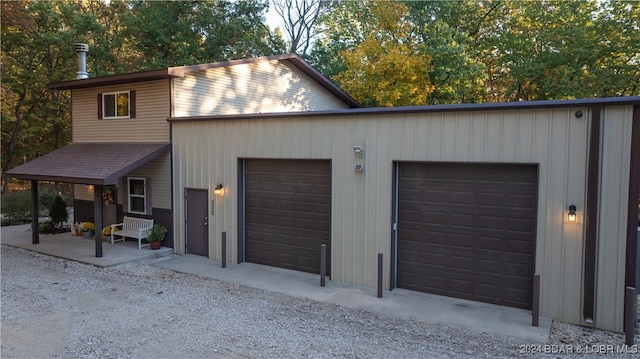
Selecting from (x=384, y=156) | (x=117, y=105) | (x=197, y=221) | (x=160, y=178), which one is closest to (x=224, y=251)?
(x=197, y=221)

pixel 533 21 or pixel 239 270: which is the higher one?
pixel 533 21

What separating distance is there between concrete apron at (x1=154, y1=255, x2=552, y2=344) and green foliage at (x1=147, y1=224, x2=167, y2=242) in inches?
58.4

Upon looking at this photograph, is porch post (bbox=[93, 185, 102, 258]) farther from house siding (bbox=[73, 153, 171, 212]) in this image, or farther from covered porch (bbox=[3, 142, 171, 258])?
house siding (bbox=[73, 153, 171, 212])

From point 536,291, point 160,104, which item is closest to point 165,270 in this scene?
point 160,104

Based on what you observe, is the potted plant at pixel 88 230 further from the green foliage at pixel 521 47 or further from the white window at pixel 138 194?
the green foliage at pixel 521 47

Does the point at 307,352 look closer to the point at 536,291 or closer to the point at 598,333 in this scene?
the point at 536,291

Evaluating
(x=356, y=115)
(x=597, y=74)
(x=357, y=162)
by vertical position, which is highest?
(x=597, y=74)

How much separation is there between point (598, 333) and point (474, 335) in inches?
74.4

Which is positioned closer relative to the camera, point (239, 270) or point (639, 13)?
point (239, 270)

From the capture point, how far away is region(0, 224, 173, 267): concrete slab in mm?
10297

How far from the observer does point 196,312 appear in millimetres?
7039

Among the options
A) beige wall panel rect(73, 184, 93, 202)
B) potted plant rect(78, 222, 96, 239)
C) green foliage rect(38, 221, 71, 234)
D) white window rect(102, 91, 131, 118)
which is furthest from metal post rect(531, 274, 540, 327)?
green foliage rect(38, 221, 71, 234)

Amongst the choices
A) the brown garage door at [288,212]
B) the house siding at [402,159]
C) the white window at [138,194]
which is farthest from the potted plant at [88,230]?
the brown garage door at [288,212]

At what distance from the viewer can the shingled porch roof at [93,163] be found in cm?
1035
